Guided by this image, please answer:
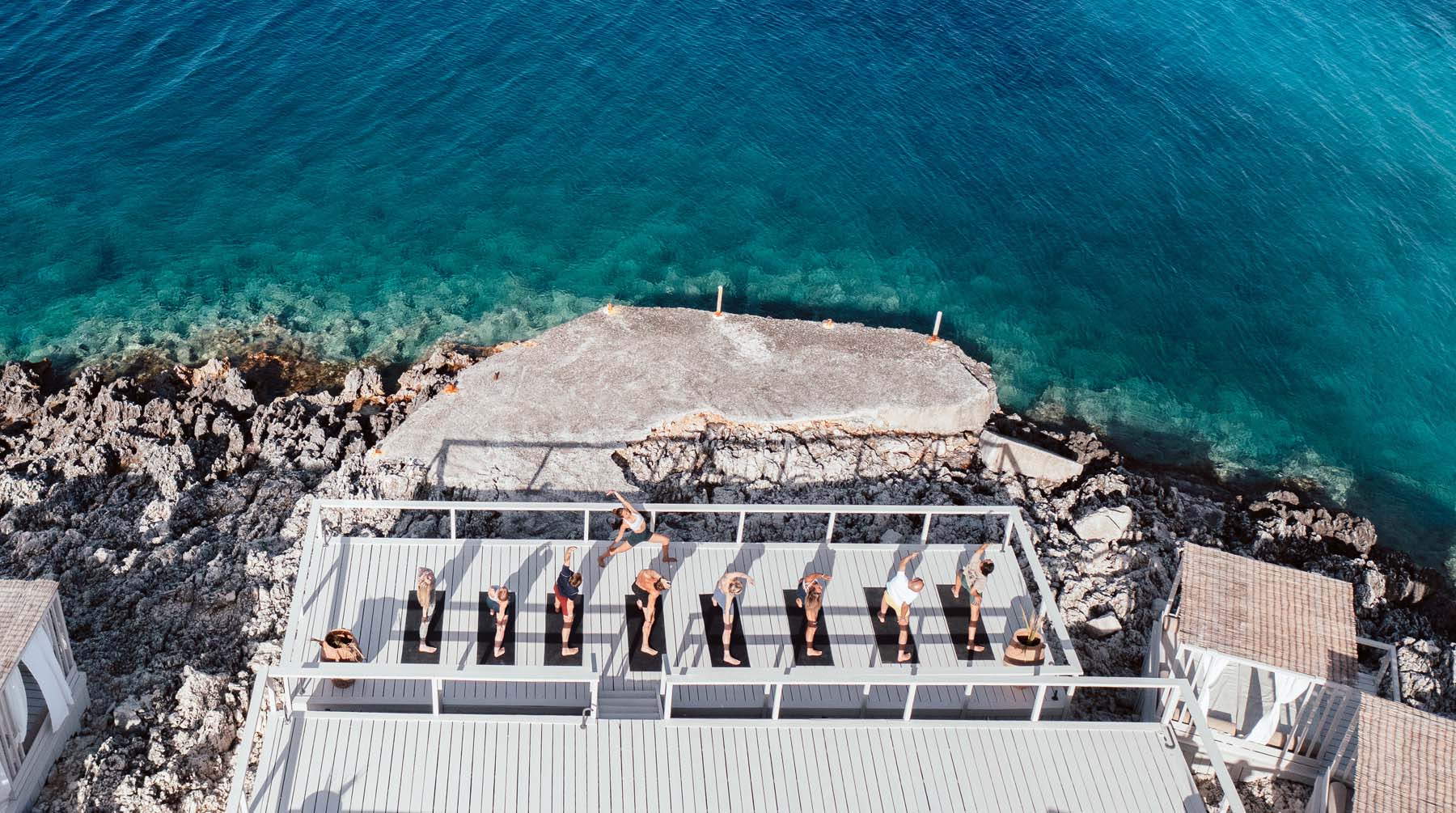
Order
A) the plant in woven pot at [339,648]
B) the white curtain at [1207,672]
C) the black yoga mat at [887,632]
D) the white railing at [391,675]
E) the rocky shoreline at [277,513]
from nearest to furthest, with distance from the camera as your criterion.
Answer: the white railing at [391,675] → the plant in woven pot at [339,648] → the black yoga mat at [887,632] → the white curtain at [1207,672] → the rocky shoreline at [277,513]

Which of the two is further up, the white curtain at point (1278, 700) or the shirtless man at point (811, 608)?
the shirtless man at point (811, 608)

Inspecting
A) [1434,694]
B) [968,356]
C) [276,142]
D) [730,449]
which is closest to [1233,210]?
[968,356]

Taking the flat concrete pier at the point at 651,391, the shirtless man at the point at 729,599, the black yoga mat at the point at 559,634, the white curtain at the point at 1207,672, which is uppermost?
the shirtless man at the point at 729,599

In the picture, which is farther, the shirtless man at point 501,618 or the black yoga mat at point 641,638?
the black yoga mat at point 641,638

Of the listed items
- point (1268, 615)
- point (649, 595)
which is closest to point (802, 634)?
point (649, 595)

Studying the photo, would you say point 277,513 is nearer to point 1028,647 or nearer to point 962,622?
point 962,622

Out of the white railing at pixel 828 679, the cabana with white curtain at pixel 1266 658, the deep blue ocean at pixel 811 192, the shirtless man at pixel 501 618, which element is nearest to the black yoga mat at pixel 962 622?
the white railing at pixel 828 679

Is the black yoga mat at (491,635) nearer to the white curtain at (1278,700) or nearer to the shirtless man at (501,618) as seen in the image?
the shirtless man at (501,618)
